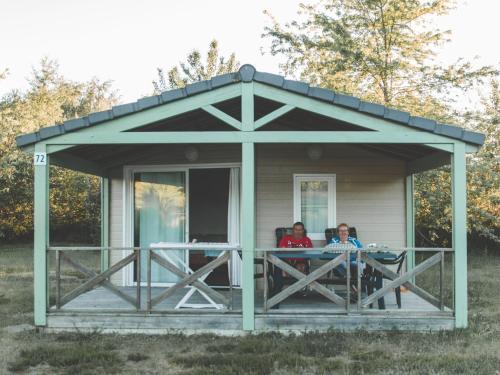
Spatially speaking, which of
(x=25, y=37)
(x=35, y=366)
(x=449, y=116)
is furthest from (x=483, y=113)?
(x=25, y=37)

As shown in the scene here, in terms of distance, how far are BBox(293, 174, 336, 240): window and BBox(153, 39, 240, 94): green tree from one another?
53.5 feet

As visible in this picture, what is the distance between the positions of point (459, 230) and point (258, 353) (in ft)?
8.34

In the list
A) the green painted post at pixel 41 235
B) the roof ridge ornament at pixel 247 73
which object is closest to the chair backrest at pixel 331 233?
the roof ridge ornament at pixel 247 73

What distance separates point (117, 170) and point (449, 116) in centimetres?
985

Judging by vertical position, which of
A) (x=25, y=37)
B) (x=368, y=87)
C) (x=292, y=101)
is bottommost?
(x=292, y=101)

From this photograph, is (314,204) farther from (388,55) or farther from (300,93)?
(388,55)

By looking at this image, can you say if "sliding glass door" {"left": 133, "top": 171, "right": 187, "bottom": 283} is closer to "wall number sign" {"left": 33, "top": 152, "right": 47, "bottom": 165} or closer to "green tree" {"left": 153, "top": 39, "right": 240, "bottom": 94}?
"wall number sign" {"left": 33, "top": 152, "right": 47, "bottom": 165}

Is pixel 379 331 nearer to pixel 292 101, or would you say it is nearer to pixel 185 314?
pixel 185 314

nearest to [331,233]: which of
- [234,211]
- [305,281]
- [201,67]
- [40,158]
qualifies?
[234,211]

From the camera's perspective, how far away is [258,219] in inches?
352

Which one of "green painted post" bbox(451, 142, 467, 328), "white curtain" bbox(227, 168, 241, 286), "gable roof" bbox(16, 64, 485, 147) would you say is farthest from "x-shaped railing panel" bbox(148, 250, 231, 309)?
"green painted post" bbox(451, 142, 467, 328)

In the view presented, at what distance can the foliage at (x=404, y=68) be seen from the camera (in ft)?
52.5

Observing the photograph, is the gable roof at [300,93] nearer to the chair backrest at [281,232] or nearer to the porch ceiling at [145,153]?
the porch ceiling at [145,153]

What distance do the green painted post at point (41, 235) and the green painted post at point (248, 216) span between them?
2.14 meters
